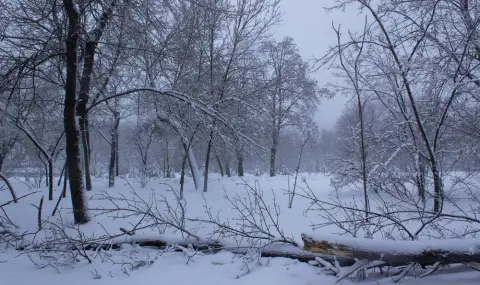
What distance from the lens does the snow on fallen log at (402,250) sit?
8.57 ft

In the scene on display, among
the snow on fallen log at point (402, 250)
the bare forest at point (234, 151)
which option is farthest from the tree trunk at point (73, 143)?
the snow on fallen log at point (402, 250)

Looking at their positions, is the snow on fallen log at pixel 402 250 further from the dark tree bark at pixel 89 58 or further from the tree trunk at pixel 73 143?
the dark tree bark at pixel 89 58

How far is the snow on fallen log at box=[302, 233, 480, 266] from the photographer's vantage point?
261 centimetres

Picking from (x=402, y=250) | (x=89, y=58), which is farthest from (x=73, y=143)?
(x=402, y=250)

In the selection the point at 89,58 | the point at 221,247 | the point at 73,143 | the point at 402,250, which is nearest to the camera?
the point at 402,250

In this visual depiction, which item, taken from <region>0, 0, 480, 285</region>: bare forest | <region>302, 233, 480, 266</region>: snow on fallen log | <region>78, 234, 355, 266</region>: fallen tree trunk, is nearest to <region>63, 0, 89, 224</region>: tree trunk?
<region>0, 0, 480, 285</region>: bare forest

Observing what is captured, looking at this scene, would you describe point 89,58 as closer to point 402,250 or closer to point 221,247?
point 221,247

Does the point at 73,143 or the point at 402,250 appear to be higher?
the point at 73,143

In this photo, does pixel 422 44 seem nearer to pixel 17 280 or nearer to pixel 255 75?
pixel 255 75

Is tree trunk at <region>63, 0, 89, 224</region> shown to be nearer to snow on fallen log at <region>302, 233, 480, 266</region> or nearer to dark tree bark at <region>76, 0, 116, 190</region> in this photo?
dark tree bark at <region>76, 0, 116, 190</region>

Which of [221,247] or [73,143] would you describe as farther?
[73,143]

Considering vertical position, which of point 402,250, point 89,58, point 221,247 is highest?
point 89,58

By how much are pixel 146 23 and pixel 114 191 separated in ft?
22.8

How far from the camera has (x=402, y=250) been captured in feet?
9.11
